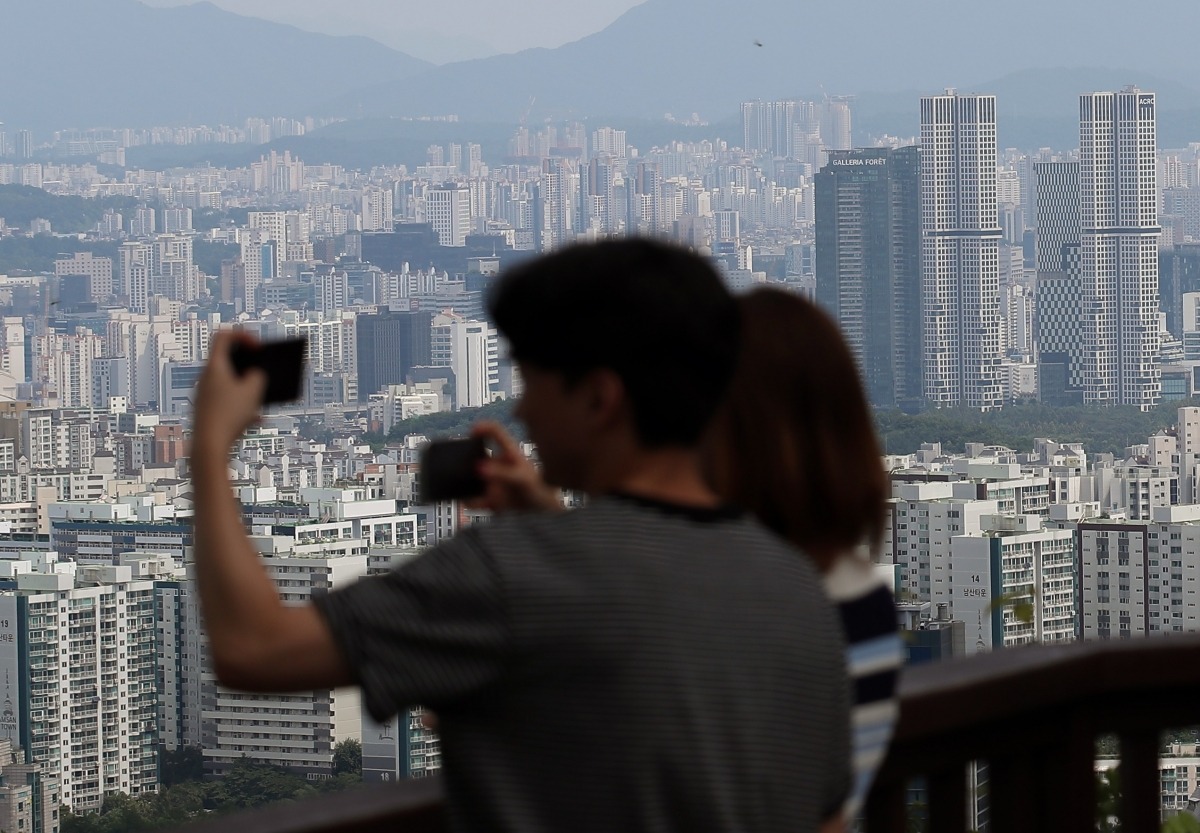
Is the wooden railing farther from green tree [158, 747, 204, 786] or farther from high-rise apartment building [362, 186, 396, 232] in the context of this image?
high-rise apartment building [362, 186, 396, 232]

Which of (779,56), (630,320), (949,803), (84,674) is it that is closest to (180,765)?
(84,674)

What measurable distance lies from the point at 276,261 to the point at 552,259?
53.8 metres

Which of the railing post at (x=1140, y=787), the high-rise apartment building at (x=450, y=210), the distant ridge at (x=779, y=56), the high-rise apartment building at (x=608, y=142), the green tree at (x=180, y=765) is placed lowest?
the green tree at (x=180, y=765)

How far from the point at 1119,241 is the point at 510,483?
4467 cm

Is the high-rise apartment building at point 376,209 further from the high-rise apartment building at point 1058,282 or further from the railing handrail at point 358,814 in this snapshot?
the railing handrail at point 358,814

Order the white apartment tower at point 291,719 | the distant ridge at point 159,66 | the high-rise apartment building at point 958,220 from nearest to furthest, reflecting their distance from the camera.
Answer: the white apartment tower at point 291,719
the high-rise apartment building at point 958,220
the distant ridge at point 159,66

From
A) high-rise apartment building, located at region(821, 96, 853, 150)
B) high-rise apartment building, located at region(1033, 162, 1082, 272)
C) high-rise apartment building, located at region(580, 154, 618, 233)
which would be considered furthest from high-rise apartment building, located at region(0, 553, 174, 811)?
high-rise apartment building, located at region(821, 96, 853, 150)

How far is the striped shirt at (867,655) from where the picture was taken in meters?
0.62

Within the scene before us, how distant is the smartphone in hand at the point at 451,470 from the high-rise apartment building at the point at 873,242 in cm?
4306

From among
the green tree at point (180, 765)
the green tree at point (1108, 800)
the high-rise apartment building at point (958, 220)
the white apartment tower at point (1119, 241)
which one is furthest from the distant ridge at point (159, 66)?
the green tree at point (1108, 800)

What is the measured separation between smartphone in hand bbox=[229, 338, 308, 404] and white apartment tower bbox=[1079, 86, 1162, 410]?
40941 mm

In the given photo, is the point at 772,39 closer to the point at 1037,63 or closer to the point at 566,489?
the point at 1037,63

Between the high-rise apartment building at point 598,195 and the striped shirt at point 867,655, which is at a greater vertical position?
the high-rise apartment building at point 598,195

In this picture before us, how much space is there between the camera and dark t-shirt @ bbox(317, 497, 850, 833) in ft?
1.57
